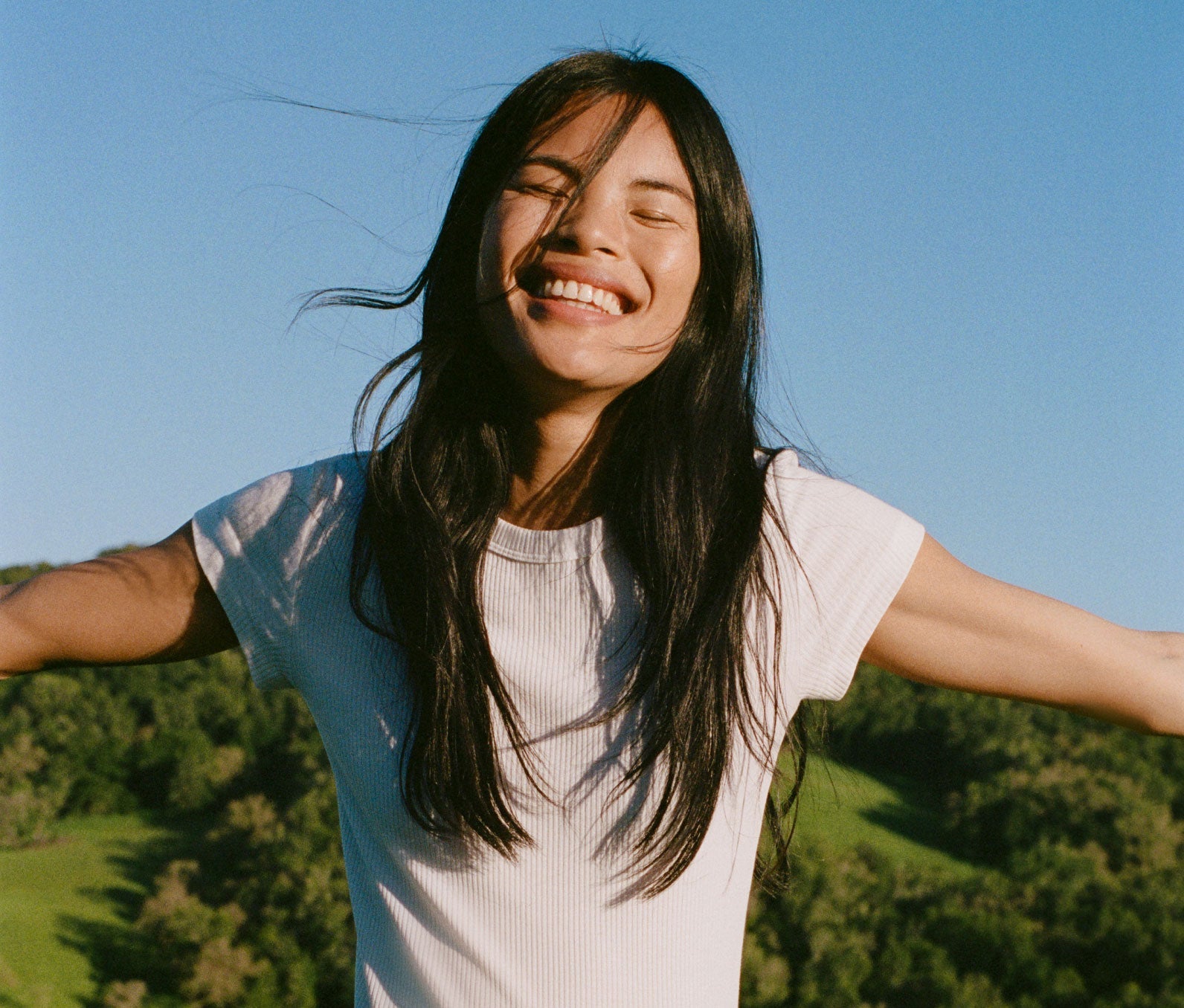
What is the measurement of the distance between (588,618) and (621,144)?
58cm

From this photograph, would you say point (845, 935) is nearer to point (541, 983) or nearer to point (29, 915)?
point (29, 915)

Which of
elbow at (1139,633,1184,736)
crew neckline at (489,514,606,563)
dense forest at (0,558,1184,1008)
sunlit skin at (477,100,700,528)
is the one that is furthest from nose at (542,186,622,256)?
dense forest at (0,558,1184,1008)

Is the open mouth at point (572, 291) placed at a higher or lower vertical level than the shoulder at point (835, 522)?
higher

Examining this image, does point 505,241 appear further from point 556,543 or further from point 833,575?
point 833,575

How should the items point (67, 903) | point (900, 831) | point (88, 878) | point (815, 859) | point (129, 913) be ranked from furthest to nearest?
1. point (900, 831)
2. point (88, 878)
3. point (129, 913)
4. point (67, 903)
5. point (815, 859)

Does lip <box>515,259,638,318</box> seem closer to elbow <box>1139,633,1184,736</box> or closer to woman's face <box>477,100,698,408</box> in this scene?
woman's face <box>477,100,698,408</box>

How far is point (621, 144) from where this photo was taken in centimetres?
160

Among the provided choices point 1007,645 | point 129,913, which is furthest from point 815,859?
point 1007,645

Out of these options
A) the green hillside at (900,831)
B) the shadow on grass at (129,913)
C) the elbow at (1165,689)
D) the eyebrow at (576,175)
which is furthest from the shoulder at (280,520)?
the shadow on grass at (129,913)

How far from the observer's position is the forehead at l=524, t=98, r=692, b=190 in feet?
5.25

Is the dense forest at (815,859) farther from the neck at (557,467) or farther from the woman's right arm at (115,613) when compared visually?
the woman's right arm at (115,613)

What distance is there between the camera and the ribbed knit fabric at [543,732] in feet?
4.97

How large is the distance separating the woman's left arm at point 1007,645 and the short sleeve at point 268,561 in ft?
2.32

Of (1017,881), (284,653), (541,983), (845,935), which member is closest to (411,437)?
(284,653)
